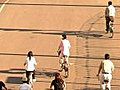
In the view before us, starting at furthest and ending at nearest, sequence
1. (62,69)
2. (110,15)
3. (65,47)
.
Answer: (110,15) → (62,69) → (65,47)

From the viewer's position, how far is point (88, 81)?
20781 mm

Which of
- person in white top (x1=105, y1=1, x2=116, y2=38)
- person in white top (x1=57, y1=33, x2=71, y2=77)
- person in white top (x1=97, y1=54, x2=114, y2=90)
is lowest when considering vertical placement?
person in white top (x1=97, y1=54, x2=114, y2=90)

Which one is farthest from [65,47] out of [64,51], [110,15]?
[110,15]

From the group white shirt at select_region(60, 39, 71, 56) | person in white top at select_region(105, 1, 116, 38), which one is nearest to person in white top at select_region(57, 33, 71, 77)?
white shirt at select_region(60, 39, 71, 56)

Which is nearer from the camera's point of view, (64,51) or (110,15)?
(64,51)

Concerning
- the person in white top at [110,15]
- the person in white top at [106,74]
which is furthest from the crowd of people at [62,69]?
the person in white top at [110,15]

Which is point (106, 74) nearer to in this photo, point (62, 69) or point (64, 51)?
point (64, 51)

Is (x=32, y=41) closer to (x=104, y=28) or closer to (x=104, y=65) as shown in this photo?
(x=104, y=28)

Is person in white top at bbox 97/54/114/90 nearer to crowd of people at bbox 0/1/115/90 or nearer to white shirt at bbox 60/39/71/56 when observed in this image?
crowd of people at bbox 0/1/115/90

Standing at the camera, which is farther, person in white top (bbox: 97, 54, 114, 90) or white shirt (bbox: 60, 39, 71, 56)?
white shirt (bbox: 60, 39, 71, 56)

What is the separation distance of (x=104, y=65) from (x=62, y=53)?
300 centimetres

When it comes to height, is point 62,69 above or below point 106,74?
above

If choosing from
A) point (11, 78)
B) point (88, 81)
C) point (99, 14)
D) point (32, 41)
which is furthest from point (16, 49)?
point (99, 14)

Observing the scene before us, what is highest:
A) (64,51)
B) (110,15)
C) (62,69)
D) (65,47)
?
(110,15)
